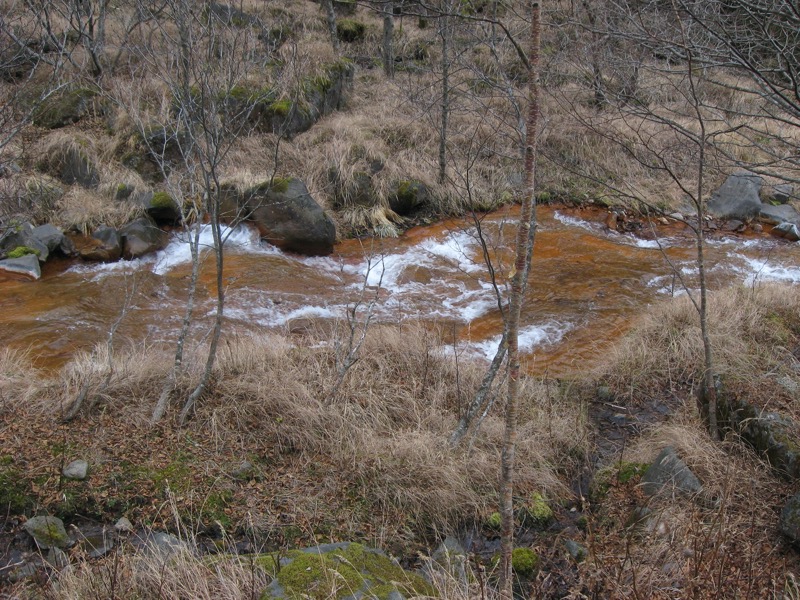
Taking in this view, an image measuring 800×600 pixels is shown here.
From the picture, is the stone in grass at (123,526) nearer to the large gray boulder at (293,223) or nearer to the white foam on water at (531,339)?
the white foam on water at (531,339)

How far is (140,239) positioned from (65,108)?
13.7 feet

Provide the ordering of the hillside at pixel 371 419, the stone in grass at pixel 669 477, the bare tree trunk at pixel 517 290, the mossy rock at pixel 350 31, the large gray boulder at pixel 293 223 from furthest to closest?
the mossy rock at pixel 350 31 < the large gray boulder at pixel 293 223 < the stone in grass at pixel 669 477 < the hillside at pixel 371 419 < the bare tree trunk at pixel 517 290

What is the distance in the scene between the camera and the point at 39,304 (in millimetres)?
7117

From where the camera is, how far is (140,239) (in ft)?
28.2

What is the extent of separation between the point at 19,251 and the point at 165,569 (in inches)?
271

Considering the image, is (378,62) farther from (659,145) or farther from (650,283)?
(650,283)

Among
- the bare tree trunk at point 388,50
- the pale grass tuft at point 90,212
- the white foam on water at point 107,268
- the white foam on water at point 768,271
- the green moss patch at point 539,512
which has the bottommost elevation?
the white foam on water at point 768,271

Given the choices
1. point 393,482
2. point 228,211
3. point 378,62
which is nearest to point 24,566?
point 393,482

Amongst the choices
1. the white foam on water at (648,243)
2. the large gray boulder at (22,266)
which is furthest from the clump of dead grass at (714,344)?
the large gray boulder at (22,266)

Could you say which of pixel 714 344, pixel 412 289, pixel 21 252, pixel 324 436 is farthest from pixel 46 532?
pixel 21 252

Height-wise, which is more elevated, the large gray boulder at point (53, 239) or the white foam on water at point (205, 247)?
the large gray boulder at point (53, 239)

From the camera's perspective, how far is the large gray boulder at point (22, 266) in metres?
7.68

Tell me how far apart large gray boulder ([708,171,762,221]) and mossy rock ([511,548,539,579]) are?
376 inches

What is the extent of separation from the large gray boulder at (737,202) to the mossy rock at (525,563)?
9.56m
